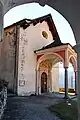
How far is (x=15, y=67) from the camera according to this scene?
12.1 metres

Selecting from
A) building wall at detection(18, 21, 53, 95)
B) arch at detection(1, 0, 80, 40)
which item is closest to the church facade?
building wall at detection(18, 21, 53, 95)

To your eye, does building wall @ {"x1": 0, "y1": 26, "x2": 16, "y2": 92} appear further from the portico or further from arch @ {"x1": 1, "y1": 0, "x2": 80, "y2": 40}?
arch @ {"x1": 1, "y1": 0, "x2": 80, "y2": 40}

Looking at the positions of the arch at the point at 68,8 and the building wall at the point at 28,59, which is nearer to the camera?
the arch at the point at 68,8

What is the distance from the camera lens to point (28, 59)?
1270 cm

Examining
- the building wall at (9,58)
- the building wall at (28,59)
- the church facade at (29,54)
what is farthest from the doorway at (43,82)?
the building wall at (9,58)

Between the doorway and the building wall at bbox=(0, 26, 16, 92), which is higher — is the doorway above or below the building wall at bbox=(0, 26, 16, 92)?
below

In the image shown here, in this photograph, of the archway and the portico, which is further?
the portico

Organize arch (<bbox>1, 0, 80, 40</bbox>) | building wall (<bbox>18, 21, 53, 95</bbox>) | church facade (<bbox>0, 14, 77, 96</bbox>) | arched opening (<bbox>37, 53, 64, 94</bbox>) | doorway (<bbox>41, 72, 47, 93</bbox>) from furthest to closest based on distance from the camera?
1. doorway (<bbox>41, 72, 47, 93</bbox>)
2. arched opening (<bbox>37, 53, 64, 94</bbox>)
3. building wall (<bbox>18, 21, 53, 95</bbox>)
4. church facade (<bbox>0, 14, 77, 96</bbox>)
5. arch (<bbox>1, 0, 80, 40</bbox>)

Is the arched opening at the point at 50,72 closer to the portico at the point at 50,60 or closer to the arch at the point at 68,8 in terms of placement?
the portico at the point at 50,60

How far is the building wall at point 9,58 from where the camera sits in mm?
12377

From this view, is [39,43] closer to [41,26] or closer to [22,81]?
[41,26]

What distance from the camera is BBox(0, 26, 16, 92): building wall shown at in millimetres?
12377

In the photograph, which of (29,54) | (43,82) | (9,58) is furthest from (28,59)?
(43,82)

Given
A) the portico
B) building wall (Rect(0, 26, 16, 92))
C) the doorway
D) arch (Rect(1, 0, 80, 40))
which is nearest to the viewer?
arch (Rect(1, 0, 80, 40))
